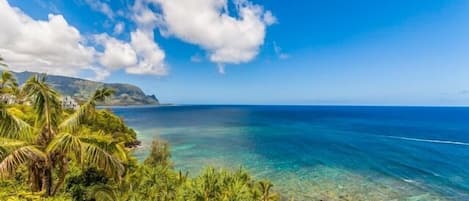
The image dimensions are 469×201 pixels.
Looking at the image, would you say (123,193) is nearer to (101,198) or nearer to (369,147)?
(101,198)

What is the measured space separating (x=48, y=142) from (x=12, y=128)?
3.88ft

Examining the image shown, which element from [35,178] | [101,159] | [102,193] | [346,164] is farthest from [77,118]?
[346,164]

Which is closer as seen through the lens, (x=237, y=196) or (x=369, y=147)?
(x=237, y=196)

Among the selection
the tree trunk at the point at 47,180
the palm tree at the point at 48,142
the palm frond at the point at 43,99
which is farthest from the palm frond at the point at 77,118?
the tree trunk at the point at 47,180

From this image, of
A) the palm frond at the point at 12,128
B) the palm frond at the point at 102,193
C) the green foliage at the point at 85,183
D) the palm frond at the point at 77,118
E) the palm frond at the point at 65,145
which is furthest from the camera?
the green foliage at the point at 85,183

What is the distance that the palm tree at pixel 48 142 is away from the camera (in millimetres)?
8234

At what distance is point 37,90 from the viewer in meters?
8.74

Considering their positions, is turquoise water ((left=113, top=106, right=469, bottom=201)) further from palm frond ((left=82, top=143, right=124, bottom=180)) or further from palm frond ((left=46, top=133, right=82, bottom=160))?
palm frond ((left=46, top=133, right=82, bottom=160))

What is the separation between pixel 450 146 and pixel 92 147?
2714 inches

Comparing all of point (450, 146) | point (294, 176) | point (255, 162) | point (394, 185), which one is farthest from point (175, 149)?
point (450, 146)

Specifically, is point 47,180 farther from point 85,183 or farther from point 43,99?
point 85,183

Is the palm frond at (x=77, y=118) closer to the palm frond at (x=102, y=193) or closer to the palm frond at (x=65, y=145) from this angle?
the palm frond at (x=65, y=145)

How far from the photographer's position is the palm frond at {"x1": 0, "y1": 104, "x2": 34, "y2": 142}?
8.75 metres

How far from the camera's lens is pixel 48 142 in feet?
29.9
